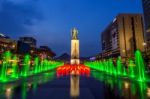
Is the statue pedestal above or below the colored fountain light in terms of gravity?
above

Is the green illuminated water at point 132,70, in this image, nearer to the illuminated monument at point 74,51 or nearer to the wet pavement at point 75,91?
the wet pavement at point 75,91

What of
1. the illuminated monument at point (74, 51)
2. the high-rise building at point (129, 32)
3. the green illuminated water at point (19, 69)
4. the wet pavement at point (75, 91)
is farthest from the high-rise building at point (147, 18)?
the wet pavement at point (75, 91)

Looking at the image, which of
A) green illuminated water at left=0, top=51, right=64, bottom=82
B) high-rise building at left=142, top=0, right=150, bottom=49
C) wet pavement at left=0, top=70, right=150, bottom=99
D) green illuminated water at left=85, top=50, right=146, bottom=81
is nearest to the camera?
wet pavement at left=0, top=70, right=150, bottom=99

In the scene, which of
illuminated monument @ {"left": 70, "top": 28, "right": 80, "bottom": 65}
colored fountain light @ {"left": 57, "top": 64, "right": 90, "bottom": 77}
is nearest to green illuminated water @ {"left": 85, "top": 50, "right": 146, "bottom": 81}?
colored fountain light @ {"left": 57, "top": 64, "right": 90, "bottom": 77}

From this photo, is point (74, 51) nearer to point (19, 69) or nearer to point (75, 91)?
point (19, 69)

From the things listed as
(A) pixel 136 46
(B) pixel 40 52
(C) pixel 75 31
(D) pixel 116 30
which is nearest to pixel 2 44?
(B) pixel 40 52

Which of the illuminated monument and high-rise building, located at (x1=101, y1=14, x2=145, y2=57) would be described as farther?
high-rise building, located at (x1=101, y1=14, x2=145, y2=57)

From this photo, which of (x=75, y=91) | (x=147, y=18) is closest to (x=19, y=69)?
(x=75, y=91)

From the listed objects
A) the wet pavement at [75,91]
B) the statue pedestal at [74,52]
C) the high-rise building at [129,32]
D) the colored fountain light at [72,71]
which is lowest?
the wet pavement at [75,91]

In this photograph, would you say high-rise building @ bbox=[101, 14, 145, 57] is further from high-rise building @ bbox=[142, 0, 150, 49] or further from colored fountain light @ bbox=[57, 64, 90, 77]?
colored fountain light @ bbox=[57, 64, 90, 77]

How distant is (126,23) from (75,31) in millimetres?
53938

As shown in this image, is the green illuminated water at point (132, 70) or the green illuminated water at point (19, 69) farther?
the green illuminated water at point (132, 70)

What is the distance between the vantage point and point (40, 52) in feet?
450

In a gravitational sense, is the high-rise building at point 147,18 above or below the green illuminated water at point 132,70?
above
